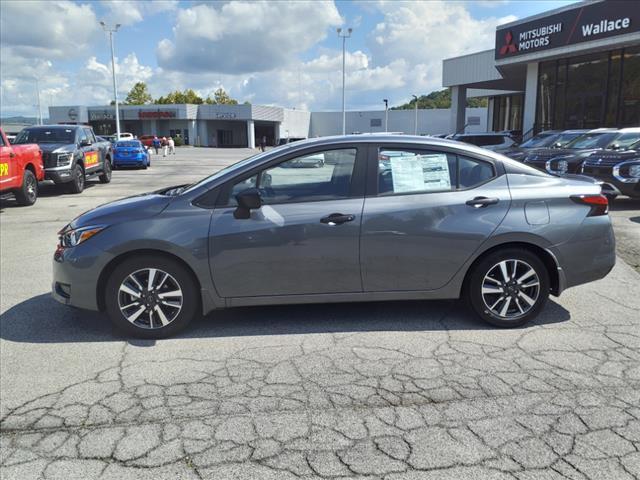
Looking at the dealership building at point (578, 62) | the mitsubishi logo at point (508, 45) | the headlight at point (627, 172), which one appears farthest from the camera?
the mitsubishi logo at point (508, 45)

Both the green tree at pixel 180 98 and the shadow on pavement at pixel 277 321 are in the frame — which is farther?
the green tree at pixel 180 98

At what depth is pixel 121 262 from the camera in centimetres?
434

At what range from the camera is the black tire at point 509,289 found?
14.7 ft

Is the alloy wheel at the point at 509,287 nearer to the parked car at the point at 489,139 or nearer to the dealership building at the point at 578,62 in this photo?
the parked car at the point at 489,139

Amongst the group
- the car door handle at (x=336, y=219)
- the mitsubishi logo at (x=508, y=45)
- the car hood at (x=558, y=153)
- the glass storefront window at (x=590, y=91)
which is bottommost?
the car door handle at (x=336, y=219)

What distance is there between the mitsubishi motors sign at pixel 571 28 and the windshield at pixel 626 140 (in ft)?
29.4

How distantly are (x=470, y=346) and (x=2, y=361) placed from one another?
11.7 feet

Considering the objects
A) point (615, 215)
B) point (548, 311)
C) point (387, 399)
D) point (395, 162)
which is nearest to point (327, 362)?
point (387, 399)

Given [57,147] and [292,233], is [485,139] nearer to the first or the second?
[57,147]

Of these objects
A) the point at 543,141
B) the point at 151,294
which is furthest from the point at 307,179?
the point at 543,141

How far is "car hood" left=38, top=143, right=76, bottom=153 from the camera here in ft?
47.0

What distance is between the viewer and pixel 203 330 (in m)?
4.62

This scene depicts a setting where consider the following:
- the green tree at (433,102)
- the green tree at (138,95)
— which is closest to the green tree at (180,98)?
the green tree at (138,95)

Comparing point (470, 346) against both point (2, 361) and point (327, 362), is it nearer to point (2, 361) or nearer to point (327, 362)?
point (327, 362)
